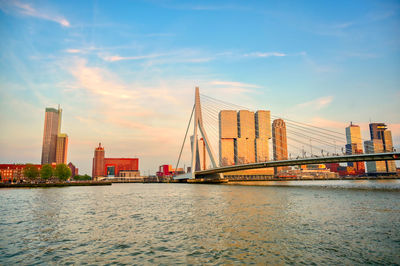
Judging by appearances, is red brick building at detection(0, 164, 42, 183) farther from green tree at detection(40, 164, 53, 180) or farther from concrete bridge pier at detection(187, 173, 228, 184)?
concrete bridge pier at detection(187, 173, 228, 184)

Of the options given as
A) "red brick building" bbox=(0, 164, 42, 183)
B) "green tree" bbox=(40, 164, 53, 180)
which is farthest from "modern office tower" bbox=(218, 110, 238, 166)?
"red brick building" bbox=(0, 164, 42, 183)

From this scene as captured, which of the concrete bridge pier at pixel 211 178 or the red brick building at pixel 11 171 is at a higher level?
the red brick building at pixel 11 171

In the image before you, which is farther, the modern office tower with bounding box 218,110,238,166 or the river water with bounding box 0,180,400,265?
the modern office tower with bounding box 218,110,238,166

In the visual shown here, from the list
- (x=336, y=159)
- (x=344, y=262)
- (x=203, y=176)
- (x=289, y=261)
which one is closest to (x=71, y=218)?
(x=289, y=261)

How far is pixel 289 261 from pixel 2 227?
17.5 metres

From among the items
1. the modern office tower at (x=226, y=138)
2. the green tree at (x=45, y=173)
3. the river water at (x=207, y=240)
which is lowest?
the river water at (x=207, y=240)

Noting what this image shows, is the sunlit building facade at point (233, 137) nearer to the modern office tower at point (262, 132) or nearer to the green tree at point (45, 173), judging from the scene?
the modern office tower at point (262, 132)

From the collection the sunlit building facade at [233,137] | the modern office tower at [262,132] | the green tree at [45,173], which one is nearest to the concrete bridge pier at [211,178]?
the green tree at [45,173]

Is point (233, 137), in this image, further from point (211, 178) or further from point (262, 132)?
point (211, 178)

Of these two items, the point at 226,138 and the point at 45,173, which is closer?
the point at 45,173

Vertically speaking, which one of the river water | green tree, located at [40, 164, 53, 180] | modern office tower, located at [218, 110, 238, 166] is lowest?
the river water

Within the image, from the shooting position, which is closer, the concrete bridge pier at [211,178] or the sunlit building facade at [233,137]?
the concrete bridge pier at [211,178]

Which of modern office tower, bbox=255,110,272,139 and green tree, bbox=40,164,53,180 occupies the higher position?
modern office tower, bbox=255,110,272,139

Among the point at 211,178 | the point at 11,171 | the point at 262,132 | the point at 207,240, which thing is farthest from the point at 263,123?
the point at 207,240
